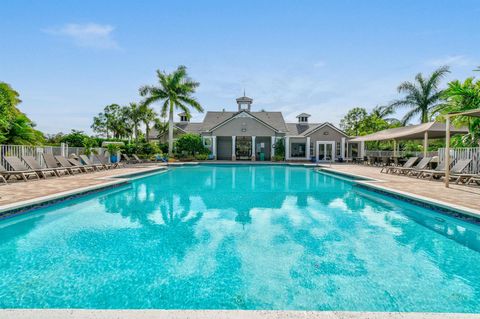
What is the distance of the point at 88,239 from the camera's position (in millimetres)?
5137

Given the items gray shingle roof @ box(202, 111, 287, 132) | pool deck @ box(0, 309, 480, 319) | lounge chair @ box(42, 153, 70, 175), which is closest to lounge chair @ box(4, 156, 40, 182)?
lounge chair @ box(42, 153, 70, 175)

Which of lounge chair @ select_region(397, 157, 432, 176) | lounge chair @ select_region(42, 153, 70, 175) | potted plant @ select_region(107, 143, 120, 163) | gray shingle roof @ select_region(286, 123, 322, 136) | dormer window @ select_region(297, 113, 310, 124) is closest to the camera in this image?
lounge chair @ select_region(42, 153, 70, 175)

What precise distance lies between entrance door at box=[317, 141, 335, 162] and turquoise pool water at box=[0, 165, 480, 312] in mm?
22326

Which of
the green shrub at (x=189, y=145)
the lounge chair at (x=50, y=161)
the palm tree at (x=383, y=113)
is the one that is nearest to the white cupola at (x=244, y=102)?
the green shrub at (x=189, y=145)

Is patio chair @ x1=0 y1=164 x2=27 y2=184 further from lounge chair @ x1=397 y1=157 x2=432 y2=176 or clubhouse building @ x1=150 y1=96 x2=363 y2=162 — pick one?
clubhouse building @ x1=150 y1=96 x2=363 y2=162

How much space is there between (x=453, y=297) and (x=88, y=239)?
5649 mm

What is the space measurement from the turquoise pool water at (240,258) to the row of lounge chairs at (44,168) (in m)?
4.56

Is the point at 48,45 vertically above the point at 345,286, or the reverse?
the point at 48,45

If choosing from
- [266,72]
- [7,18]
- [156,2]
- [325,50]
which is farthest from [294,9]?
[7,18]

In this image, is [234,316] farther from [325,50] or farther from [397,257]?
[325,50]

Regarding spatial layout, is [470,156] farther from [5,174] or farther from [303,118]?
[303,118]

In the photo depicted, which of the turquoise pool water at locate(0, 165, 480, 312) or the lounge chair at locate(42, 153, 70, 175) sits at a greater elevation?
the lounge chair at locate(42, 153, 70, 175)

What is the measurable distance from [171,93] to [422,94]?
2447 cm

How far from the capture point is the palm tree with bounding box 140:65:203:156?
27094mm
